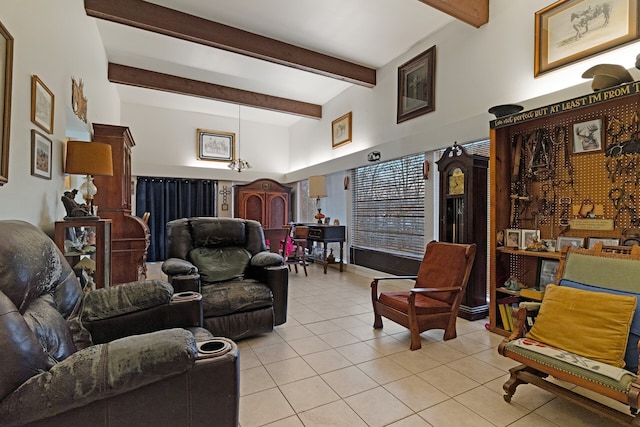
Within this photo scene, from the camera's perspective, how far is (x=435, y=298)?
10.0 feet

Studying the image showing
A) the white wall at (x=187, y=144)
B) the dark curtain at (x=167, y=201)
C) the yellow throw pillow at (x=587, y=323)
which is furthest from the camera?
the dark curtain at (x=167, y=201)

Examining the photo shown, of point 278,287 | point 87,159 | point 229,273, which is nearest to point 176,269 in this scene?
point 229,273

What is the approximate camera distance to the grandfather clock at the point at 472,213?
336cm

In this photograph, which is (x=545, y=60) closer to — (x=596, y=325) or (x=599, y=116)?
(x=599, y=116)

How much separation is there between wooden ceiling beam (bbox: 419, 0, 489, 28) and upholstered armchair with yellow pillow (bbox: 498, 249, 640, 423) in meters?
2.70

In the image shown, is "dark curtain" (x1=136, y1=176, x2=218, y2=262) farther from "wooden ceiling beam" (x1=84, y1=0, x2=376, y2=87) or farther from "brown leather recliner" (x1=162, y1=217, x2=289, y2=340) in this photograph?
"brown leather recliner" (x1=162, y1=217, x2=289, y2=340)

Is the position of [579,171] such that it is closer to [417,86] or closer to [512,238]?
[512,238]

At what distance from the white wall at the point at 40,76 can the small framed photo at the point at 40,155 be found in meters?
0.04

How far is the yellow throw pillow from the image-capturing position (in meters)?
1.75

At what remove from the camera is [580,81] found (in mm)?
2781

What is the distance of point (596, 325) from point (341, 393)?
157 cm

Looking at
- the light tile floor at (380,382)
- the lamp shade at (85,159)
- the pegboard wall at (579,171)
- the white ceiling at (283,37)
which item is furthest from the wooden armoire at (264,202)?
the pegboard wall at (579,171)

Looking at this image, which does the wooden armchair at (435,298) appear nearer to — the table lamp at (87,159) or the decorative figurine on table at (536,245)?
the decorative figurine on table at (536,245)

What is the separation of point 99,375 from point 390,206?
4.77 m
